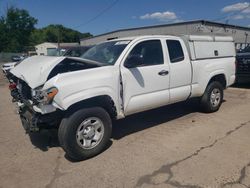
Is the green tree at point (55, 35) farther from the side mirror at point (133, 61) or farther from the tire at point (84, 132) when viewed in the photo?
the tire at point (84, 132)

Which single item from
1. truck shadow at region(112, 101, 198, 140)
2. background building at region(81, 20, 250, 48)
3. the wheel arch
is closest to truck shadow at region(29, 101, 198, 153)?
truck shadow at region(112, 101, 198, 140)

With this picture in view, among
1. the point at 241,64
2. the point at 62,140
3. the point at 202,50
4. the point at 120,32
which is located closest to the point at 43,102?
the point at 62,140

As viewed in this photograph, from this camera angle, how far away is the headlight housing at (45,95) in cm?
343

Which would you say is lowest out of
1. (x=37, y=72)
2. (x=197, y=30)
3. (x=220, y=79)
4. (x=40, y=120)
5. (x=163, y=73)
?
(x=40, y=120)

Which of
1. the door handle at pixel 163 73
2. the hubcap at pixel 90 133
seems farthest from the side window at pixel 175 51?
the hubcap at pixel 90 133

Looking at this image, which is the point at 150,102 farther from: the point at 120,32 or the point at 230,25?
the point at 120,32

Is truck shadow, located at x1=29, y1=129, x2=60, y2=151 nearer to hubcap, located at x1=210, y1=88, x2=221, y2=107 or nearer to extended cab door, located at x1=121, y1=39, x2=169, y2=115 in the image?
extended cab door, located at x1=121, y1=39, x2=169, y2=115

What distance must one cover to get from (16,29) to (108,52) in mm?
77812

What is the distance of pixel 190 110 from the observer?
21.4 ft

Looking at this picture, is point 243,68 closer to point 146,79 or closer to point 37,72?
point 146,79

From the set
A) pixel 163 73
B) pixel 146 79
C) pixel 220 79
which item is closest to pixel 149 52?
pixel 163 73

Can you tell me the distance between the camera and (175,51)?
5168 millimetres

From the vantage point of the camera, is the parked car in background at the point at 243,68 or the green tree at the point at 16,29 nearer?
the parked car in background at the point at 243,68

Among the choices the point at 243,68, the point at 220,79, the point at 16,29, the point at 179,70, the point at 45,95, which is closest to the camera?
the point at 45,95
